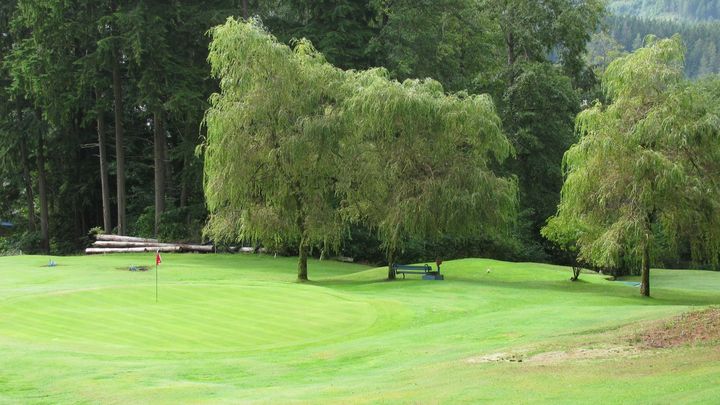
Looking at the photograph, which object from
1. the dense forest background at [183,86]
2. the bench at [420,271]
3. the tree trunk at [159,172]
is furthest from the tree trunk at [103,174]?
the bench at [420,271]

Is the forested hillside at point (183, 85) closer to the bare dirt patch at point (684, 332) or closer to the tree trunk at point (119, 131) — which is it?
the tree trunk at point (119, 131)

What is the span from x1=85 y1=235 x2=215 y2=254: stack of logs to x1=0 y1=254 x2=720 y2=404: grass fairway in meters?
15.1

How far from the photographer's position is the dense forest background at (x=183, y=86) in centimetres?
4675

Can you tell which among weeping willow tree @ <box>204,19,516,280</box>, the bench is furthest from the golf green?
the bench

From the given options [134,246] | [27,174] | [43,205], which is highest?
[27,174]

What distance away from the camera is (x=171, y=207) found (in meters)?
50.9

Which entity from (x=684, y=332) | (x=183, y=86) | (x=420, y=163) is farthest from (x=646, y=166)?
(x=183, y=86)

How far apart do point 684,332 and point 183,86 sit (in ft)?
117

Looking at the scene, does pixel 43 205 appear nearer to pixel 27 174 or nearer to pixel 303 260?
pixel 27 174

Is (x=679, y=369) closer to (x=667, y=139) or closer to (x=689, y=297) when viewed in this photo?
(x=667, y=139)

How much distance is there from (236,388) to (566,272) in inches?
1107

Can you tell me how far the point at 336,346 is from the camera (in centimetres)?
1859

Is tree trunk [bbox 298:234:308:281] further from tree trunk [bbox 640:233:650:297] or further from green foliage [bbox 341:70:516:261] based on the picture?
tree trunk [bbox 640:233:650:297]

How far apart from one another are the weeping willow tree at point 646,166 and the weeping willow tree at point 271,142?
935 centimetres
